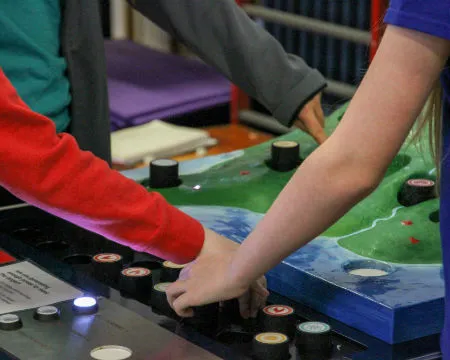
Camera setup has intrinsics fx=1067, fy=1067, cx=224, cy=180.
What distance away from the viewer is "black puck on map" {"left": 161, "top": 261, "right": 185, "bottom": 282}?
1133 millimetres

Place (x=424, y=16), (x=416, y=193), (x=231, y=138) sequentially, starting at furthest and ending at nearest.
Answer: (x=231, y=138)
(x=416, y=193)
(x=424, y=16)

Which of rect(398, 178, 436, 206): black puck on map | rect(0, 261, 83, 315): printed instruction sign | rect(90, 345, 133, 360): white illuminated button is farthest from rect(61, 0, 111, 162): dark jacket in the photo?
rect(90, 345, 133, 360): white illuminated button

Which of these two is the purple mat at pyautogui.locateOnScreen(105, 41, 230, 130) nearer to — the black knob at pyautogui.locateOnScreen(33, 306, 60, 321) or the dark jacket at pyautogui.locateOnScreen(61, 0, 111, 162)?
the dark jacket at pyautogui.locateOnScreen(61, 0, 111, 162)

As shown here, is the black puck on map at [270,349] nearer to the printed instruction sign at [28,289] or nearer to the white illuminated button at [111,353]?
the white illuminated button at [111,353]

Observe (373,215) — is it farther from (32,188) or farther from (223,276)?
(32,188)

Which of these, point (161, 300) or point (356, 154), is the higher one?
point (356, 154)

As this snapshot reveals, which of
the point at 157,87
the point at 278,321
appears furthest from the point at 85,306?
the point at 157,87

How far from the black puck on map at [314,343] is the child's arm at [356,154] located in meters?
0.07

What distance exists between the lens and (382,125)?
85 centimetres

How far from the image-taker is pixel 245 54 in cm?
149

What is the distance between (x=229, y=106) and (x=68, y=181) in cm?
138

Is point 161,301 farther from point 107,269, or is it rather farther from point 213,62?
point 213,62

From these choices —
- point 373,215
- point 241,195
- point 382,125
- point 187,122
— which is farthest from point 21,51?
point 187,122

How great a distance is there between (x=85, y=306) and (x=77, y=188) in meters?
0.12
